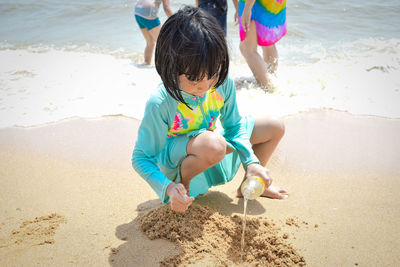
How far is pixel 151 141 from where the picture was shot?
176 cm

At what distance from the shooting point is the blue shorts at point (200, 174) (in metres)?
1.86

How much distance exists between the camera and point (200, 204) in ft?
6.81

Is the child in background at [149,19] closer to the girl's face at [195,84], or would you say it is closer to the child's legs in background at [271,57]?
the child's legs in background at [271,57]

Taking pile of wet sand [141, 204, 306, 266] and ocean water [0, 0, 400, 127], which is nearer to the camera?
pile of wet sand [141, 204, 306, 266]

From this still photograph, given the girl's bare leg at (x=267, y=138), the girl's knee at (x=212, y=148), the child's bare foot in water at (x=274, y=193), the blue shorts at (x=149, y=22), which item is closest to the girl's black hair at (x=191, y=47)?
the girl's knee at (x=212, y=148)

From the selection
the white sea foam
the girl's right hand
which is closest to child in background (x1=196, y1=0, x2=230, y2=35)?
the white sea foam

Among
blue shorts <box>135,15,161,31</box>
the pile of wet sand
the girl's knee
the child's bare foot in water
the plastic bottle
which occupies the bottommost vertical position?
the child's bare foot in water

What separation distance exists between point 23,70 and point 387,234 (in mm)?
4381

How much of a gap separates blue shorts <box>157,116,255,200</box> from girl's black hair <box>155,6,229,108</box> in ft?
1.39

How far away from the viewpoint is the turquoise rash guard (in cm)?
174

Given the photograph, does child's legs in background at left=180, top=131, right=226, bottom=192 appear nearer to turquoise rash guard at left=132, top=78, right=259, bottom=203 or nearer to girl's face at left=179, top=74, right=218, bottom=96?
turquoise rash guard at left=132, top=78, right=259, bottom=203

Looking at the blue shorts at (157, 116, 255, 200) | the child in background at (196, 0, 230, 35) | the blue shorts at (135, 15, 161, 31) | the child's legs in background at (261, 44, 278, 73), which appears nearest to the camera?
the blue shorts at (157, 116, 255, 200)

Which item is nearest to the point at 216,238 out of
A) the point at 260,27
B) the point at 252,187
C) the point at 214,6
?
the point at 252,187

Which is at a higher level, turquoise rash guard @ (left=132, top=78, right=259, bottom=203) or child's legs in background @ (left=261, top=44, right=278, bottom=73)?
turquoise rash guard @ (left=132, top=78, right=259, bottom=203)
